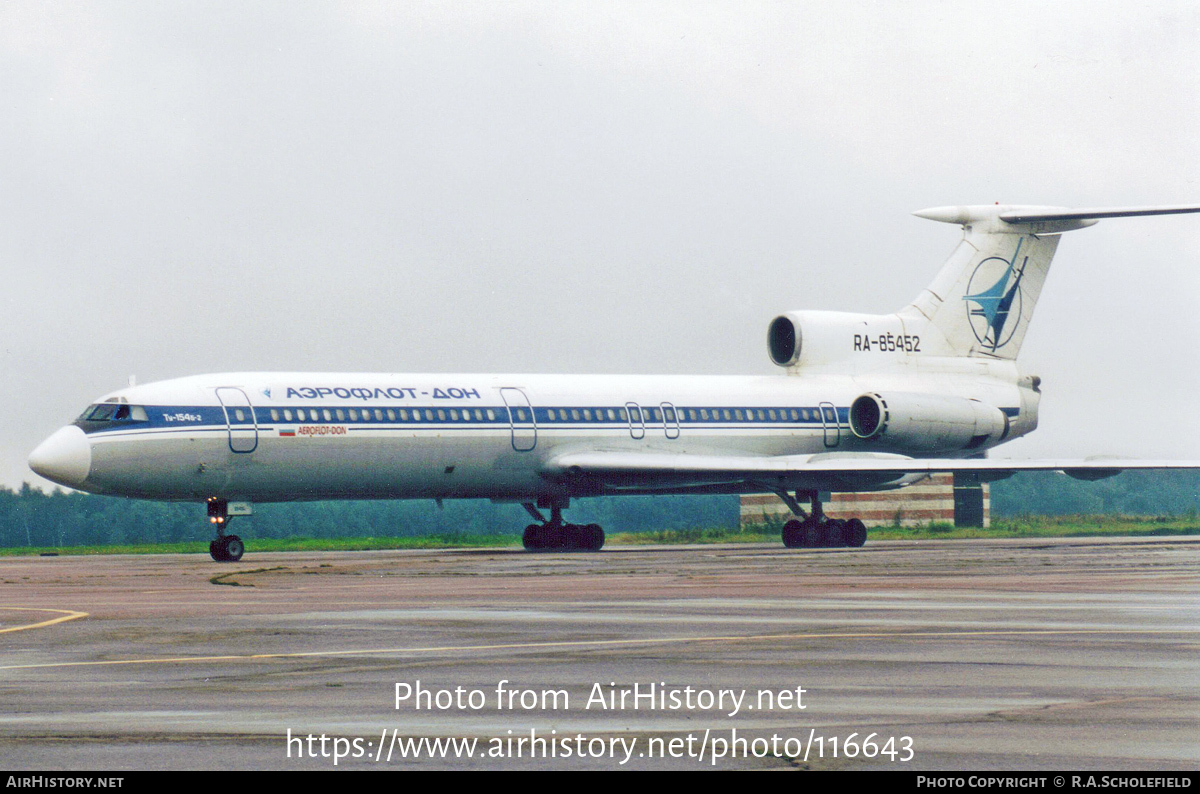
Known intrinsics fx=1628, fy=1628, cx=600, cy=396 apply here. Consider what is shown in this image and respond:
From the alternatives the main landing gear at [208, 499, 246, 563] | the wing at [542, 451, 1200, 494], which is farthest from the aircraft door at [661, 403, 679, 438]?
the main landing gear at [208, 499, 246, 563]

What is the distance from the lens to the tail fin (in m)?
45.5

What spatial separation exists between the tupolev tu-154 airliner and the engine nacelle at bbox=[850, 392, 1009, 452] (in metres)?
0.06

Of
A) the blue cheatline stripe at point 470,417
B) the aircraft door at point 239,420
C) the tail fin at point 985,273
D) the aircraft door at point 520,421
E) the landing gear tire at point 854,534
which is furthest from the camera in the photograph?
the tail fin at point 985,273

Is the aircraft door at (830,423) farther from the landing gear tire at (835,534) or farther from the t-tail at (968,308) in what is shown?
the landing gear tire at (835,534)

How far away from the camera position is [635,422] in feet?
130

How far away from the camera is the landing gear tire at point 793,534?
39844 mm

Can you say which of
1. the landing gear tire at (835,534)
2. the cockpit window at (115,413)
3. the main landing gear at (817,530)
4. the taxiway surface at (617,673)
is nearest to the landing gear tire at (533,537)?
the main landing gear at (817,530)

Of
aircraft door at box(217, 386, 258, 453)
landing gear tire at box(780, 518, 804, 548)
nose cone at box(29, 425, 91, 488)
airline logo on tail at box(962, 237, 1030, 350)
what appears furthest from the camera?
airline logo on tail at box(962, 237, 1030, 350)

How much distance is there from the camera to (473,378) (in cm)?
3769

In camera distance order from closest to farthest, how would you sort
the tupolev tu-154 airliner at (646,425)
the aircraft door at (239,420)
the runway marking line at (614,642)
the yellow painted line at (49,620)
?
the runway marking line at (614,642) → the yellow painted line at (49,620) → the tupolev tu-154 airliner at (646,425) → the aircraft door at (239,420)

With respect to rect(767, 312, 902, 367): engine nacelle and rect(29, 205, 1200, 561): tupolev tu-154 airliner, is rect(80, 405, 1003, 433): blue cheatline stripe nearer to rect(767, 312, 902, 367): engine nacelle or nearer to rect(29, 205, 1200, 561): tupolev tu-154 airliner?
rect(29, 205, 1200, 561): tupolev tu-154 airliner

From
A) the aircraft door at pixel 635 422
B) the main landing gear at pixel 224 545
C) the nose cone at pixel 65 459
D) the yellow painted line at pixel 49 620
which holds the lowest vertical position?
the yellow painted line at pixel 49 620

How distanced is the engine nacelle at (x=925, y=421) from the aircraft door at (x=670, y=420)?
524cm

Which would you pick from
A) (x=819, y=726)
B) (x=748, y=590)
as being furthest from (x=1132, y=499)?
(x=819, y=726)
